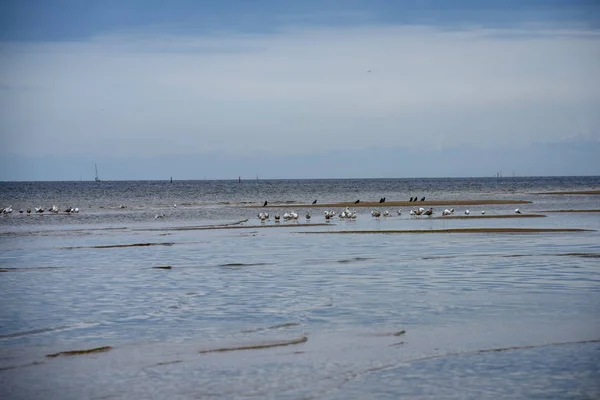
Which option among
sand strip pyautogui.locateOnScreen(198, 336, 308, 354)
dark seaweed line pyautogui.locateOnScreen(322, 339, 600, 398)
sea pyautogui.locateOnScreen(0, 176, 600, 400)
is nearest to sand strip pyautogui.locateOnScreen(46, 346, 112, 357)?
sea pyautogui.locateOnScreen(0, 176, 600, 400)

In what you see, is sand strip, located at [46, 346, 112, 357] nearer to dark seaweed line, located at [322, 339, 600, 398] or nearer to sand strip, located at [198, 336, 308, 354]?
sand strip, located at [198, 336, 308, 354]

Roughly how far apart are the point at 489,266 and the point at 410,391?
42.5 ft

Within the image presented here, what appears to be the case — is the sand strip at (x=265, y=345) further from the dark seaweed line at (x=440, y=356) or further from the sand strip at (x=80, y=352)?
the dark seaweed line at (x=440, y=356)

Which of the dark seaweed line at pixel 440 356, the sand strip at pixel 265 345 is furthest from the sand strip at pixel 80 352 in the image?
the dark seaweed line at pixel 440 356

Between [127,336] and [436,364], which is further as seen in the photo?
[127,336]

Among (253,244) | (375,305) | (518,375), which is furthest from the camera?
(253,244)

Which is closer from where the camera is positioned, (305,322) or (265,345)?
(265,345)

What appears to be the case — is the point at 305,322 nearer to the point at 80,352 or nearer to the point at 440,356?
the point at 440,356

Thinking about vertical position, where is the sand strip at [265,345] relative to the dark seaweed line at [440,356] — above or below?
above

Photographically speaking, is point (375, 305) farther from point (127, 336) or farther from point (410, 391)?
point (410, 391)

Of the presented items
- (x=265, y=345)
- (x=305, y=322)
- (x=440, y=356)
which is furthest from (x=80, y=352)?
(x=440, y=356)

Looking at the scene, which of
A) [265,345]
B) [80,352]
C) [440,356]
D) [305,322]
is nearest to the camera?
[440,356]

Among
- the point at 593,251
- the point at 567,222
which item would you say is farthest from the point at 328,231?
the point at 593,251

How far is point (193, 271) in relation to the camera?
2311cm
